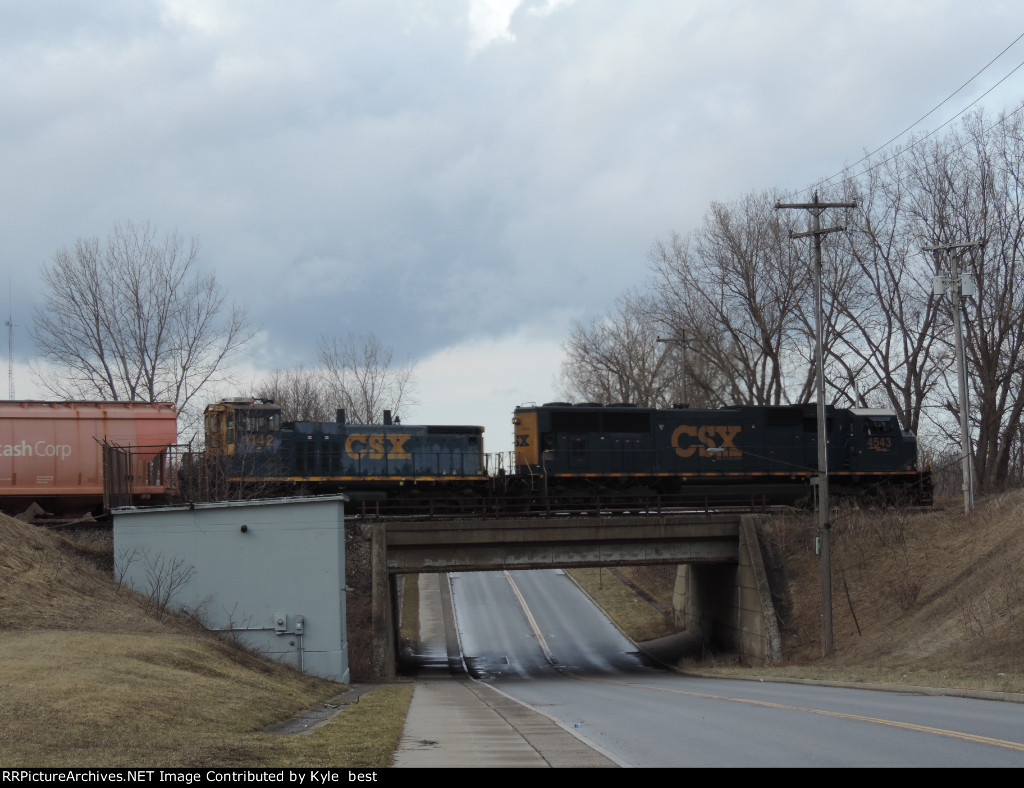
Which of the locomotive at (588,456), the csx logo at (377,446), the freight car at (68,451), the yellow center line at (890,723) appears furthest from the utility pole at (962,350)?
the freight car at (68,451)

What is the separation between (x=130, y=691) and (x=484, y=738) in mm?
5050

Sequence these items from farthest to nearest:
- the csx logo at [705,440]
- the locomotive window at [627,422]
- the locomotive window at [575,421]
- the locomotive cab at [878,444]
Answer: the locomotive cab at [878,444] → the csx logo at [705,440] → the locomotive window at [627,422] → the locomotive window at [575,421]

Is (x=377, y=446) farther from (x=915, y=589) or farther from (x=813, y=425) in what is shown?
(x=915, y=589)

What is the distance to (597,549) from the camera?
3656 centimetres

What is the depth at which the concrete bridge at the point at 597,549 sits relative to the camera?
A: 34.2 meters

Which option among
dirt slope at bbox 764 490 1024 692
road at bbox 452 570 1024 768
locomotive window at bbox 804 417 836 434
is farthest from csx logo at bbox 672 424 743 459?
road at bbox 452 570 1024 768

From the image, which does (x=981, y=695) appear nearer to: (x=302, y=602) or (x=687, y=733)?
(x=687, y=733)

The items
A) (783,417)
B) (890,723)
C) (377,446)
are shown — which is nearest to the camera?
(890,723)

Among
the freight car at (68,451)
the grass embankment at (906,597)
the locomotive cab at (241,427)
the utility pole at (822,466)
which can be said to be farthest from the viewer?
the locomotive cab at (241,427)

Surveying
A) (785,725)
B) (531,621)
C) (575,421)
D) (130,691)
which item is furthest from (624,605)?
(130,691)

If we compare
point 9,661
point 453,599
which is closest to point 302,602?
point 9,661

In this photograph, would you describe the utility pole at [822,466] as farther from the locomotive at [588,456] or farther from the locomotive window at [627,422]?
the locomotive window at [627,422]

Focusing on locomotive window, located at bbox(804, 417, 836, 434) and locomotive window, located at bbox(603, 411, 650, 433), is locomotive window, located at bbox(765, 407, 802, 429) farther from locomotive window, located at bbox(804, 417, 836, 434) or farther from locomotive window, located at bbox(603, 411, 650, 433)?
locomotive window, located at bbox(603, 411, 650, 433)

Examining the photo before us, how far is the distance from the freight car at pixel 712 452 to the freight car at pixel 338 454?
281 centimetres
